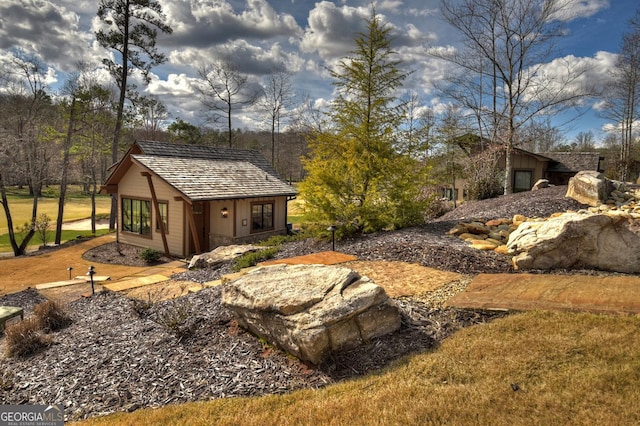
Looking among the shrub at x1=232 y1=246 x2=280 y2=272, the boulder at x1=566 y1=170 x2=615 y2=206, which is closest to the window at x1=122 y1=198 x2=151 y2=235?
the shrub at x1=232 y1=246 x2=280 y2=272

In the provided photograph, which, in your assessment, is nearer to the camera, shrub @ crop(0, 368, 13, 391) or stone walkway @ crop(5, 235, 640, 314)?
shrub @ crop(0, 368, 13, 391)

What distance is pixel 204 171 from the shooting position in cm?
1677

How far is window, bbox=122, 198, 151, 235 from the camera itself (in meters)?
16.9

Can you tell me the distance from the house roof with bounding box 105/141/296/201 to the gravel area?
8902 mm

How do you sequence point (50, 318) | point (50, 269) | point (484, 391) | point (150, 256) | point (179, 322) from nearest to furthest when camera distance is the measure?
point (484, 391), point (179, 322), point (50, 318), point (50, 269), point (150, 256)

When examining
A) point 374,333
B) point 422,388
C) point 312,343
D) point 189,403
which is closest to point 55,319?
point 189,403

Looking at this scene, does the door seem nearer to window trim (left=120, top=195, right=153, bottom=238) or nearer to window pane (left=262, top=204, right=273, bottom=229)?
window trim (left=120, top=195, right=153, bottom=238)

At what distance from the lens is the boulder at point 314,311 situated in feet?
13.5

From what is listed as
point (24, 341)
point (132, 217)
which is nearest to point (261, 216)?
point (132, 217)

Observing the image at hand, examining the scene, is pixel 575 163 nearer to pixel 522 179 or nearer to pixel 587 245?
pixel 522 179

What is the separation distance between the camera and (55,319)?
21.0 ft

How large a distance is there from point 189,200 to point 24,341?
897 centimetres

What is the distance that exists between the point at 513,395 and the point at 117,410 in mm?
3874

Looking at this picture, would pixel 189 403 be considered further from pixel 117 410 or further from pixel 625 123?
Result: pixel 625 123
